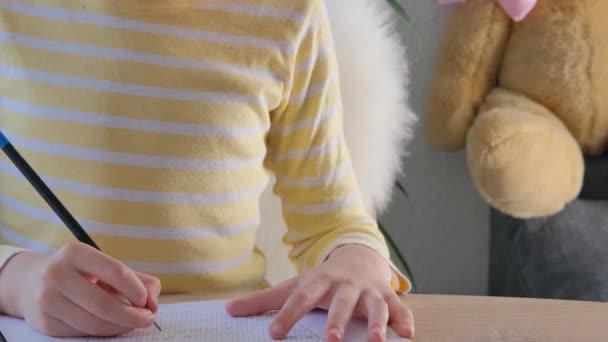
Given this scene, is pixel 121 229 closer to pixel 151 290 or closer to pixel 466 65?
pixel 151 290

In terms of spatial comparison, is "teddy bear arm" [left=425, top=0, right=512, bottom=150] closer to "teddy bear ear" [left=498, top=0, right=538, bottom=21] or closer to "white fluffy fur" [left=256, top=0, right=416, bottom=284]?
"teddy bear ear" [left=498, top=0, right=538, bottom=21]

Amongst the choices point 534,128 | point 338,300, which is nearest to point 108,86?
point 338,300

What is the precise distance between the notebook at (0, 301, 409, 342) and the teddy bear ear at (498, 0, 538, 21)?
798 mm

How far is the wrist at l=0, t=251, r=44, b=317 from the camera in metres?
0.45

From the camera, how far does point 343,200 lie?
637 mm

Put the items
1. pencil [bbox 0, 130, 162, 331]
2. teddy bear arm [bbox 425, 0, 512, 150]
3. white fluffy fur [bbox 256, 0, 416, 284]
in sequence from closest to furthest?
pencil [bbox 0, 130, 162, 331], white fluffy fur [bbox 256, 0, 416, 284], teddy bear arm [bbox 425, 0, 512, 150]

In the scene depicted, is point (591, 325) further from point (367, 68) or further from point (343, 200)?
point (367, 68)

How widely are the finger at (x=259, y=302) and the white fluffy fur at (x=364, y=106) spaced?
32 cm

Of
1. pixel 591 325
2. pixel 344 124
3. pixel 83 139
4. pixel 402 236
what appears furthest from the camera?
pixel 402 236

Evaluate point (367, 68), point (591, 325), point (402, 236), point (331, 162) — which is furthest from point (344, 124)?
point (402, 236)

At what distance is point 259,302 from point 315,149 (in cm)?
21

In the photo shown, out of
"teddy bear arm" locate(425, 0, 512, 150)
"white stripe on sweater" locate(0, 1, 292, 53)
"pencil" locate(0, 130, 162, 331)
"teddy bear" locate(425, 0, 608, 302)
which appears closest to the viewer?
"pencil" locate(0, 130, 162, 331)

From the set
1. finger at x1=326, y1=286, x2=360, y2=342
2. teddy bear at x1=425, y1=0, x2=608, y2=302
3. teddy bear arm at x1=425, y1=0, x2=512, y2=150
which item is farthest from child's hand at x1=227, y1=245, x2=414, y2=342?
teddy bear arm at x1=425, y1=0, x2=512, y2=150

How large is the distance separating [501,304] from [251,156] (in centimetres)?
25
